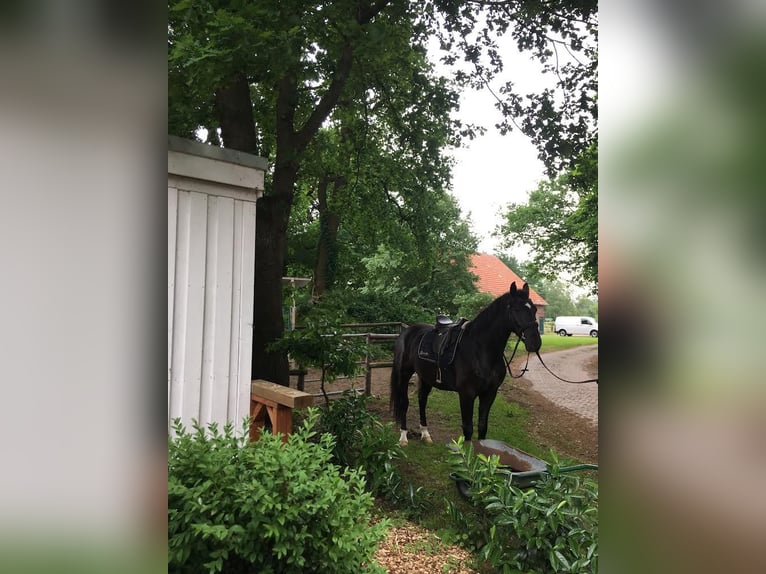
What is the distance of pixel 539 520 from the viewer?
2.18 metres

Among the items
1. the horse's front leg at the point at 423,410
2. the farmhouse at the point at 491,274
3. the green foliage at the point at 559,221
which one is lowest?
the horse's front leg at the point at 423,410

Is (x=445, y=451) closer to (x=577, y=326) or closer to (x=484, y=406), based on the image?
(x=484, y=406)

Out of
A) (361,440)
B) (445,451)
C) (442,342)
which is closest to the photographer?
(361,440)

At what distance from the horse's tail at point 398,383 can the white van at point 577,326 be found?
85.5 inches

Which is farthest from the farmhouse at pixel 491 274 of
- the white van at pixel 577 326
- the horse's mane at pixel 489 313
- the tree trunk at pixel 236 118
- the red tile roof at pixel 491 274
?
the tree trunk at pixel 236 118

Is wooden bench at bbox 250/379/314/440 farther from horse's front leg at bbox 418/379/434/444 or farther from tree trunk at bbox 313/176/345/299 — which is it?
tree trunk at bbox 313/176/345/299

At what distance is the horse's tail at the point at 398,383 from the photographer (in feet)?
15.1

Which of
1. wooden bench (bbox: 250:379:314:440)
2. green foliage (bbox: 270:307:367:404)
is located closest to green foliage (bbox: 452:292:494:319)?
green foliage (bbox: 270:307:367:404)

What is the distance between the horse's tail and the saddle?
1.19ft

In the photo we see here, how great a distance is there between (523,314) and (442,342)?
1.05 meters

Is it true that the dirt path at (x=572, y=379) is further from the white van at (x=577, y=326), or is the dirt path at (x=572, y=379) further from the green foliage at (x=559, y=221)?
the green foliage at (x=559, y=221)

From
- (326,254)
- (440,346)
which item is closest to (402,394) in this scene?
(440,346)

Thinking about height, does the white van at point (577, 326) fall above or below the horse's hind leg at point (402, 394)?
above
